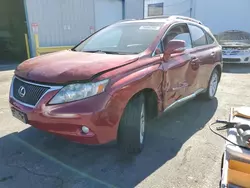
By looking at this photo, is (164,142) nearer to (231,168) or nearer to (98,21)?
(231,168)


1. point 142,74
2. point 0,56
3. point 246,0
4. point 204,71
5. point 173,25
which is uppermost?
point 246,0

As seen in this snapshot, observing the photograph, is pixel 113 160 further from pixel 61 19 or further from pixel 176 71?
pixel 61 19

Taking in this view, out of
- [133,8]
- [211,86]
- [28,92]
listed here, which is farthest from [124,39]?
[133,8]

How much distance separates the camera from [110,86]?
248 cm

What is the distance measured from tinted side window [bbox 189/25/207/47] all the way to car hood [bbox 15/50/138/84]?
74.5 inches

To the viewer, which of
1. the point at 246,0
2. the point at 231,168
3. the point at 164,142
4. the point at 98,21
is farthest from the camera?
the point at 246,0

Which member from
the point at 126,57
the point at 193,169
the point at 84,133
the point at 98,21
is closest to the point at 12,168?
the point at 84,133

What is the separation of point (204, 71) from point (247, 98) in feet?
5.49

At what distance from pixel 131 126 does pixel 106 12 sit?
1130cm

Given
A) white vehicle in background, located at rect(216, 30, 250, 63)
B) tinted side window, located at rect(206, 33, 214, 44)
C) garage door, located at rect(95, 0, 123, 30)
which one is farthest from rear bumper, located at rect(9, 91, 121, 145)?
garage door, located at rect(95, 0, 123, 30)

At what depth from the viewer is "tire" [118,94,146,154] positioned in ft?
8.95

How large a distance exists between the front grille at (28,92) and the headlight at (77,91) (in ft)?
0.59

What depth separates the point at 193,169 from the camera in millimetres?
2754

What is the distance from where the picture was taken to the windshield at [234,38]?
10.4 m
